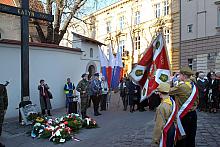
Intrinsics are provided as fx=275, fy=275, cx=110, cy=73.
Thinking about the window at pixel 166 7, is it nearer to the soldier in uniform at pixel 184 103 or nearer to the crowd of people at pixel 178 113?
the crowd of people at pixel 178 113

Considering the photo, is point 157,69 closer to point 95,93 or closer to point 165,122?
point 95,93

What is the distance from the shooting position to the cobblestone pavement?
7.52 metres

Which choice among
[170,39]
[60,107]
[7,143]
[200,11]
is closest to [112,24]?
[170,39]

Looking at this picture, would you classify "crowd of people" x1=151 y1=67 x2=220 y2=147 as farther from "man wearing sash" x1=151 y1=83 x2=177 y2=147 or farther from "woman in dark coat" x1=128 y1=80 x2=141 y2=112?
"woman in dark coat" x1=128 y1=80 x2=141 y2=112

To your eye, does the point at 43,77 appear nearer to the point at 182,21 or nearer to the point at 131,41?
the point at 182,21

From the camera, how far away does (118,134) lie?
8555mm

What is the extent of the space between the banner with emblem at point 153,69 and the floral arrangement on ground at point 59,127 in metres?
2.37

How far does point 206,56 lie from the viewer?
1118 inches

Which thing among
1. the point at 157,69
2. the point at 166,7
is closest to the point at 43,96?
the point at 157,69

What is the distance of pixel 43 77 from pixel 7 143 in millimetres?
6792

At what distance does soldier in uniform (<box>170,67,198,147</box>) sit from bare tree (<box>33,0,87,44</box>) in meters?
16.1

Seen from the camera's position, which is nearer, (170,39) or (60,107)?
(60,107)

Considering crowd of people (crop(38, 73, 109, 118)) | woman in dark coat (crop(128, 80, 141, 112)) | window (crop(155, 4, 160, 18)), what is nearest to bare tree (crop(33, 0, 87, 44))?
crowd of people (crop(38, 73, 109, 118))

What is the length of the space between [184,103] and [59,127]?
14.0 ft
